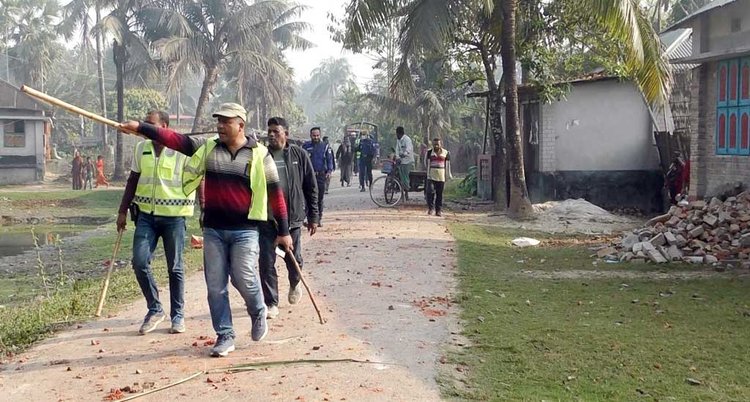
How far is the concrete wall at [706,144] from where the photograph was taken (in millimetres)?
15000

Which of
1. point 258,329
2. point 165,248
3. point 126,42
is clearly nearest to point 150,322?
point 165,248

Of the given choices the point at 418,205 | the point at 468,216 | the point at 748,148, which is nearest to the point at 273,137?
the point at 748,148

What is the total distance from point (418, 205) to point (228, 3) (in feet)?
59.7

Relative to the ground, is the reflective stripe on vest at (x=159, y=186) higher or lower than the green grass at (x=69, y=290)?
higher

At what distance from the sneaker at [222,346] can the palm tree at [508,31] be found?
33.6ft

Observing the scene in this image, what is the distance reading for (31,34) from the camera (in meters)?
60.0

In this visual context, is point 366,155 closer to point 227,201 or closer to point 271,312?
point 271,312

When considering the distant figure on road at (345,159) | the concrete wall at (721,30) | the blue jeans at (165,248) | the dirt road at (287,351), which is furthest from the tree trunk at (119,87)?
the blue jeans at (165,248)

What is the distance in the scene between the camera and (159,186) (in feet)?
24.0

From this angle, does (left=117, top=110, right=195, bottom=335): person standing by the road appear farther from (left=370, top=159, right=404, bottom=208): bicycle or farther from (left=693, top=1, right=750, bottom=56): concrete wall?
(left=370, top=159, right=404, bottom=208): bicycle

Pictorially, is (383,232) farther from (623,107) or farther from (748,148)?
(623,107)

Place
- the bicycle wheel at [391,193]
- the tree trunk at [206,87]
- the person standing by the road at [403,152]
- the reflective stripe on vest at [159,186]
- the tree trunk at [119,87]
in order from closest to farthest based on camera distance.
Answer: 1. the reflective stripe on vest at [159,186]
2. the person standing by the road at [403,152]
3. the bicycle wheel at [391,193]
4. the tree trunk at [206,87]
5. the tree trunk at [119,87]

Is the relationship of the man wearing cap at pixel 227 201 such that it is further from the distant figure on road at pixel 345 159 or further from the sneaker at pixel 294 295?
the distant figure on road at pixel 345 159

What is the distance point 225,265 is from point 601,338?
124 inches
